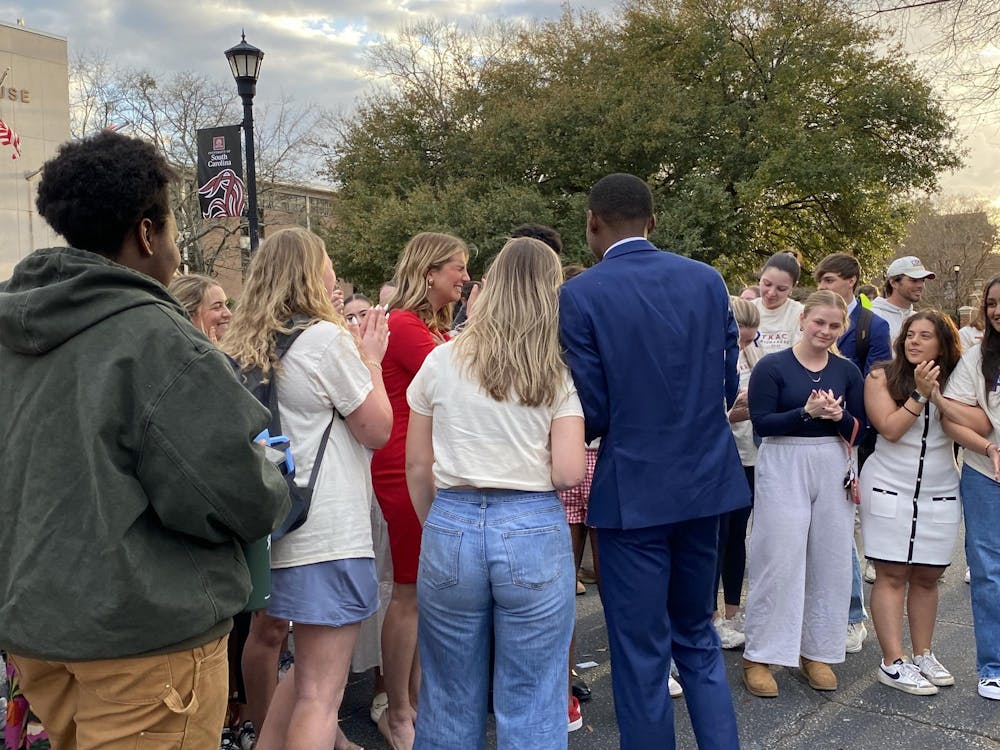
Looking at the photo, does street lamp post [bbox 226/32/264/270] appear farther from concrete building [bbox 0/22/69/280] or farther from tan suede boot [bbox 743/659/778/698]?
concrete building [bbox 0/22/69/280]

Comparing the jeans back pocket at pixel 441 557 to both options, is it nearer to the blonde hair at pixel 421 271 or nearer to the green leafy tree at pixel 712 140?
the blonde hair at pixel 421 271

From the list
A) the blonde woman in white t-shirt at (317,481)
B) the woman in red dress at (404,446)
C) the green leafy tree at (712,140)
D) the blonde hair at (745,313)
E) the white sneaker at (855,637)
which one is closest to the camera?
the blonde woman in white t-shirt at (317,481)

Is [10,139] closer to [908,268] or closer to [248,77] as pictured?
[248,77]

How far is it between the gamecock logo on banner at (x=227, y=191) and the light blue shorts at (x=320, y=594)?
1012 cm

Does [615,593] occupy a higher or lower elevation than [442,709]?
higher

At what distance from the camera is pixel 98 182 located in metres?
1.92

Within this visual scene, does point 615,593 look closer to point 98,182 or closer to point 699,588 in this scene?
point 699,588

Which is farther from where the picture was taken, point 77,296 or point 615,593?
point 615,593

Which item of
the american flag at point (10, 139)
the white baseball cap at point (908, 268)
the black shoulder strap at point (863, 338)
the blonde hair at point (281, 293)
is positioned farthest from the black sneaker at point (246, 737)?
the american flag at point (10, 139)

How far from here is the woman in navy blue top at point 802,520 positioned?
4195 millimetres

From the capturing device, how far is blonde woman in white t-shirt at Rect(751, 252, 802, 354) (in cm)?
558

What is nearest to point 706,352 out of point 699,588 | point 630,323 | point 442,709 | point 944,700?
point 630,323

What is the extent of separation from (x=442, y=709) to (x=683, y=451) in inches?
48.5

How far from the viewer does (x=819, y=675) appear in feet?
13.9
